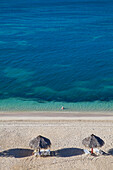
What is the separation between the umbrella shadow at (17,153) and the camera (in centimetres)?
2581

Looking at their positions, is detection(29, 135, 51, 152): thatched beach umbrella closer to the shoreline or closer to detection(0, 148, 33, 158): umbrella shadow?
detection(0, 148, 33, 158): umbrella shadow

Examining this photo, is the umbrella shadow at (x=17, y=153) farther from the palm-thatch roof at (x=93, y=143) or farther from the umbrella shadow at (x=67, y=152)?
the palm-thatch roof at (x=93, y=143)

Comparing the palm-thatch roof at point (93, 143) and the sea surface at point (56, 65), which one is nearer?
the palm-thatch roof at point (93, 143)

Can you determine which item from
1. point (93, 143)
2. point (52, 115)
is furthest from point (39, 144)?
point (52, 115)

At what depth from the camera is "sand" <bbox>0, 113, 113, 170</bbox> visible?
24516 millimetres

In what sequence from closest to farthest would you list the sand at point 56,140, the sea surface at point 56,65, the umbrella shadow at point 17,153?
the sand at point 56,140 → the umbrella shadow at point 17,153 → the sea surface at point 56,65

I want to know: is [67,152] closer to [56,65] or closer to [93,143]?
[93,143]

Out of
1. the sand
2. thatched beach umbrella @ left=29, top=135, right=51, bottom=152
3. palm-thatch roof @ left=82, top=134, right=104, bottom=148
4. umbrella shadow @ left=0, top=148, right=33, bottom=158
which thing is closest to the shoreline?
the sand

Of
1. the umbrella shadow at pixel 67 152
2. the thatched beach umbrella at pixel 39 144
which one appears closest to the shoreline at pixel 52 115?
the umbrella shadow at pixel 67 152

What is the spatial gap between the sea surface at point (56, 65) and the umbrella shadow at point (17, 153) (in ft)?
38.5

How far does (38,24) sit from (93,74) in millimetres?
48732

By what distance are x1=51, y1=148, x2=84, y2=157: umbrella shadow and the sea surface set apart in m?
11.4

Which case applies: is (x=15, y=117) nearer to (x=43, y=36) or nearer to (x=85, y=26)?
(x=43, y=36)

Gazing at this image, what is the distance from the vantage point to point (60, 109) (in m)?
37.6
